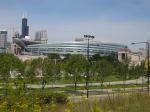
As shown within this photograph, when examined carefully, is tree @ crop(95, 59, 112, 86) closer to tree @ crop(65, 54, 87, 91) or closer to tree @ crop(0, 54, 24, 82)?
tree @ crop(65, 54, 87, 91)

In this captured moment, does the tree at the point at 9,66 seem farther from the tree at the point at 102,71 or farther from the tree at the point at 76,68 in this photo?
the tree at the point at 102,71

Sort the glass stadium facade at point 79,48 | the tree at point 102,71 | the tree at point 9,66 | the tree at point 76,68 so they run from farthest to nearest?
the glass stadium facade at point 79,48 < the tree at point 102,71 < the tree at point 76,68 < the tree at point 9,66

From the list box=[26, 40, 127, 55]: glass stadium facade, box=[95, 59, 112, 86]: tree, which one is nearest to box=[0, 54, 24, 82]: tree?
box=[95, 59, 112, 86]: tree

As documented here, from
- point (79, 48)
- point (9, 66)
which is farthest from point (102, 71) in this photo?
point (79, 48)

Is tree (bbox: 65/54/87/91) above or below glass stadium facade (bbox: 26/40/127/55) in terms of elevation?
below

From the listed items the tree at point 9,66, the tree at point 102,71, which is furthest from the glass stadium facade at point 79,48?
the tree at point 9,66

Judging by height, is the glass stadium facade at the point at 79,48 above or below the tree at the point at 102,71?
above

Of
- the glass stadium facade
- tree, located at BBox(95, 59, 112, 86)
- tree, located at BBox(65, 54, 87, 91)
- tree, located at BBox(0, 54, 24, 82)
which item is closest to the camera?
tree, located at BBox(0, 54, 24, 82)

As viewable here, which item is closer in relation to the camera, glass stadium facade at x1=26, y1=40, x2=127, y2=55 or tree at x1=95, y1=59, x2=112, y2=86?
tree at x1=95, y1=59, x2=112, y2=86

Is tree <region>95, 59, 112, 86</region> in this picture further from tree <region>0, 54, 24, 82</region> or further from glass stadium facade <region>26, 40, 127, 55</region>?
glass stadium facade <region>26, 40, 127, 55</region>

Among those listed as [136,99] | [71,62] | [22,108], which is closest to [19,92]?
[22,108]

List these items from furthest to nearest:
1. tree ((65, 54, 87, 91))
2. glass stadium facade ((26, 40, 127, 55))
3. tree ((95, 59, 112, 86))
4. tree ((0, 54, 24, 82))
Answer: glass stadium facade ((26, 40, 127, 55)) < tree ((95, 59, 112, 86)) < tree ((65, 54, 87, 91)) < tree ((0, 54, 24, 82))

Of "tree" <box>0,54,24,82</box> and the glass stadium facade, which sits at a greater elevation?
the glass stadium facade

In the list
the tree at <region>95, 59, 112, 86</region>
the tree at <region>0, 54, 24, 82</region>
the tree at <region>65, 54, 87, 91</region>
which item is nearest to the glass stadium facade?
the tree at <region>95, 59, 112, 86</region>
